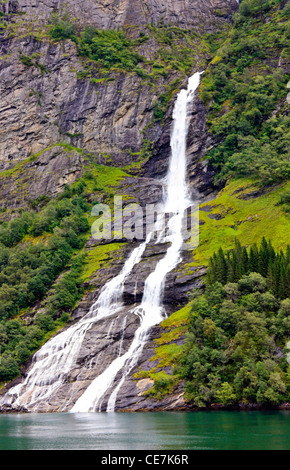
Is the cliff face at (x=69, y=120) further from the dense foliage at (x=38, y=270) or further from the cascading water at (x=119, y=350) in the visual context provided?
the cascading water at (x=119, y=350)

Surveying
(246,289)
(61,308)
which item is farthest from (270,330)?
(61,308)

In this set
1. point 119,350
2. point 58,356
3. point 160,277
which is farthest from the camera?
point 160,277

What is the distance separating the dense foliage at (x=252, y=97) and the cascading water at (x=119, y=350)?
80.7 ft

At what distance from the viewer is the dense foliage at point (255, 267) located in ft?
236

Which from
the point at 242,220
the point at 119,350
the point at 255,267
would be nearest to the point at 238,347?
the point at 255,267

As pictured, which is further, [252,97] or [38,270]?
[252,97]

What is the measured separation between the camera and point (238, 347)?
207 ft

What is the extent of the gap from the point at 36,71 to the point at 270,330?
460 ft

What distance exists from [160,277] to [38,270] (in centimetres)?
2916

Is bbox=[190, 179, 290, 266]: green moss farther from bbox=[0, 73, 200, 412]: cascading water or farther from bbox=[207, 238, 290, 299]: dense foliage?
bbox=[207, 238, 290, 299]: dense foliage

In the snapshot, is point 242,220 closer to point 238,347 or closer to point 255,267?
point 255,267

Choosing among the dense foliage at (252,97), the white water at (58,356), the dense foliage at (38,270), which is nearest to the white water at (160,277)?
the white water at (58,356)

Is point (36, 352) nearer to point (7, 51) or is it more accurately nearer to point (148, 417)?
point (148, 417)

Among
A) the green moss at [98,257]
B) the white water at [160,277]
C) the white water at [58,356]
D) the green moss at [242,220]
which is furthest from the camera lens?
the green moss at [98,257]
